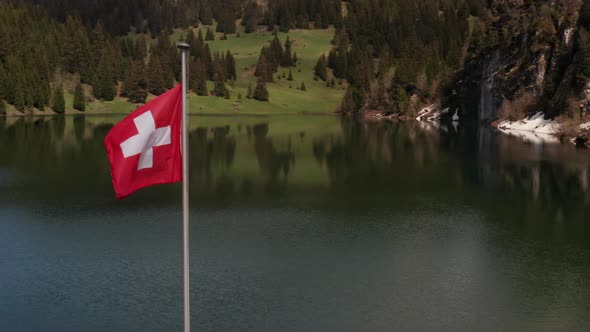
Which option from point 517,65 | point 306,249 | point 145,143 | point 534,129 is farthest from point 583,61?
point 145,143

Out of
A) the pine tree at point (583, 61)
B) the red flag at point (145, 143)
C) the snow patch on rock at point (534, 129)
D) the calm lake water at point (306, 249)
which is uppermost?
the pine tree at point (583, 61)

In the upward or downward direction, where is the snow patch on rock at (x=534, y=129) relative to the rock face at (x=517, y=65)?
downward

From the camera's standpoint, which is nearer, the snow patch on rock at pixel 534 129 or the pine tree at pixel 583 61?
the pine tree at pixel 583 61

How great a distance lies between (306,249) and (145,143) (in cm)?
2118

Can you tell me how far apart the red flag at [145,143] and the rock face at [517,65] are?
99.7m

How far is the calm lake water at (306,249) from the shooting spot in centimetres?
2766

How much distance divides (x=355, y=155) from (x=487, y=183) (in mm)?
27512

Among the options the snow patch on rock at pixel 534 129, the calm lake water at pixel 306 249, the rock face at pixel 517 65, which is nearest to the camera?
the calm lake water at pixel 306 249

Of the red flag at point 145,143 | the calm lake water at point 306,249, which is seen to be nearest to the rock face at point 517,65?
the calm lake water at point 306,249

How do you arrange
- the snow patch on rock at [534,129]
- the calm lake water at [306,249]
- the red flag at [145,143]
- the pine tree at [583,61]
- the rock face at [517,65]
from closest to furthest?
the red flag at [145,143], the calm lake water at [306,249], the pine tree at [583,61], the snow patch on rock at [534,129], the rock face at [517,65]

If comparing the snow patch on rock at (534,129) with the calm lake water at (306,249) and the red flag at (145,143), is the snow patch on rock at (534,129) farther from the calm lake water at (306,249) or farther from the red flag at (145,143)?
the red flag at (145,143)

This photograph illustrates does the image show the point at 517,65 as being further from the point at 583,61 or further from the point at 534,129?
the point at 583,61

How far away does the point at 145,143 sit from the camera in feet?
57.7

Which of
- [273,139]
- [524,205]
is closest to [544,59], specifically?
[273,139]
